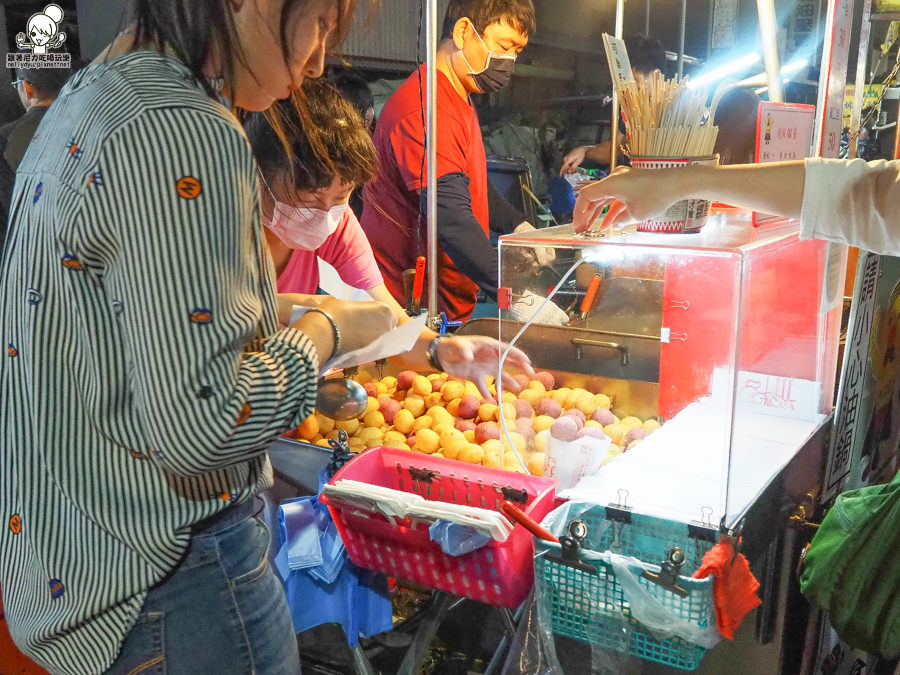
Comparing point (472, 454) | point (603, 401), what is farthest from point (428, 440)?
point (603, 401)

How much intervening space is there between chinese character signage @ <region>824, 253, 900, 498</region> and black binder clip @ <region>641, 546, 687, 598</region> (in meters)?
0.99

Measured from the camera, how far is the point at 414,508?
1560 millimetres

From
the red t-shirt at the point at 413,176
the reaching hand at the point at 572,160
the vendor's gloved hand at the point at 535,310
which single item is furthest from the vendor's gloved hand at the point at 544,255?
the reaching hand at the point at 572,160

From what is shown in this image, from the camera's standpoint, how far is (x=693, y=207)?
69.7 inches

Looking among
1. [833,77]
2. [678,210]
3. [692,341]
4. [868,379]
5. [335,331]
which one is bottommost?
→ [868,379]

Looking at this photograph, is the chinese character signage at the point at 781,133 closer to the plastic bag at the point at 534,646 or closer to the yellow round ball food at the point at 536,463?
the yellow round ball food at the point at 536,463

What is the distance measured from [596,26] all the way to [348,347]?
885cm

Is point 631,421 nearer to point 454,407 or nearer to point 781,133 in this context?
point 454,407

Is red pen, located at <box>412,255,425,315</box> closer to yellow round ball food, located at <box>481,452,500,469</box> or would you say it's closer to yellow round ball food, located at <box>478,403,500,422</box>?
yellow round ball food, located at <box>478,403,500,422</box>

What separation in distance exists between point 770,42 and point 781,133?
0.55 m

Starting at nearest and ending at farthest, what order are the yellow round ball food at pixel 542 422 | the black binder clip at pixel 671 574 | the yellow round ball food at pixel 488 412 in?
1. the black binder clip at pixel 671 574
2. the yellow round ball food at pixel 542 422
3. the yellow round ball food at pixel 488 412

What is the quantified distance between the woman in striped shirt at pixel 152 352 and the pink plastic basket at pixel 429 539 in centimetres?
54

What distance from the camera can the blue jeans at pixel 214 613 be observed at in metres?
Answer: 1.03

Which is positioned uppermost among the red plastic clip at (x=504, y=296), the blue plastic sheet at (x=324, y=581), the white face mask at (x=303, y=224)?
the white face mask at (x=303, y=224)
